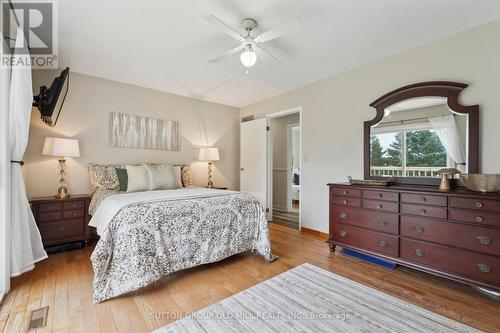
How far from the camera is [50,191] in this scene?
316cm

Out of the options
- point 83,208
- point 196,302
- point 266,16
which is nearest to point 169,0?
point 266,16

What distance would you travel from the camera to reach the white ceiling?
1971mm

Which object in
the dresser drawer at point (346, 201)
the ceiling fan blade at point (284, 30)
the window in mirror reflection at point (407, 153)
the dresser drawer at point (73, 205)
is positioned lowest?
the dresser drawer at point (73, 205)

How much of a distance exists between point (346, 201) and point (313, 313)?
1468 millimetres

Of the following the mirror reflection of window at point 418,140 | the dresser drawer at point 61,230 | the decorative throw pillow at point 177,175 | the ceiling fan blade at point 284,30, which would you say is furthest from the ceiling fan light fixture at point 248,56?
the dresser drawer at point 61,230

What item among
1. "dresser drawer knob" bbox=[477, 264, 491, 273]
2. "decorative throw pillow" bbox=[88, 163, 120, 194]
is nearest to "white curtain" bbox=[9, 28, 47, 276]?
"decorative throw pillow" bbox=[88, 163, 120, 194]

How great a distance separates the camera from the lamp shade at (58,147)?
2916 millimetres

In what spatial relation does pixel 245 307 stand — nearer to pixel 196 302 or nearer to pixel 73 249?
pixel 196 302

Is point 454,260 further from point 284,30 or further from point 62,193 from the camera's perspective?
point 62,193

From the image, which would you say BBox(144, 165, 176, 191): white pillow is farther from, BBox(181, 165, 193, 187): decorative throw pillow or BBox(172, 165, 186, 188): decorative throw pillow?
BBox(181, 165, 193, 187): decorative throw pillow

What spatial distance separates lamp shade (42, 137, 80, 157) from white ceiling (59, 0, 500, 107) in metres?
1.04

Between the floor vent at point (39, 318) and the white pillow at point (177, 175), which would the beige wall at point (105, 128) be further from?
the floor vent at point (39, 318)

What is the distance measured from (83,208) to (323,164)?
3463 millimetres

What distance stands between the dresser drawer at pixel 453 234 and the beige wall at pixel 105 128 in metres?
3.50
